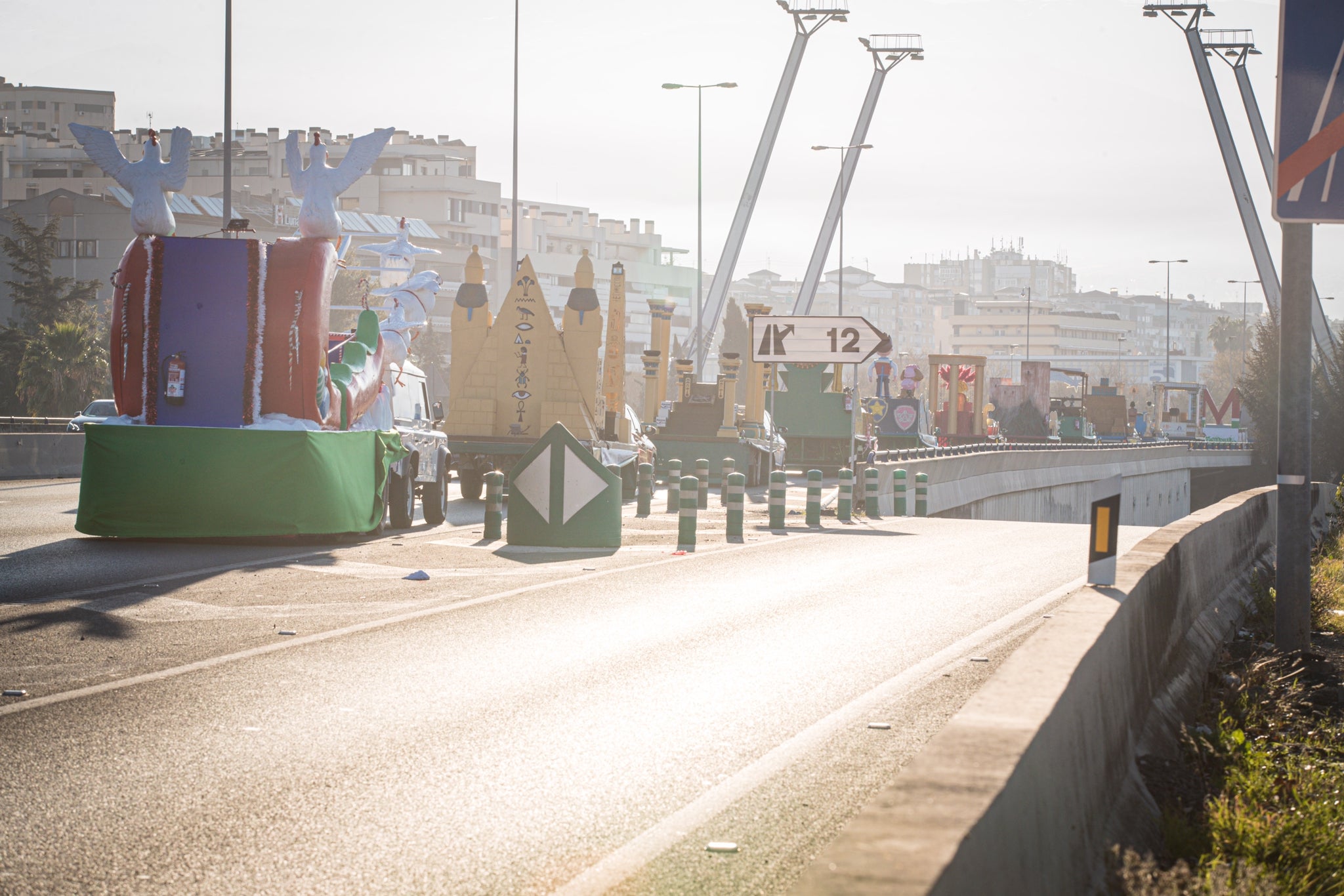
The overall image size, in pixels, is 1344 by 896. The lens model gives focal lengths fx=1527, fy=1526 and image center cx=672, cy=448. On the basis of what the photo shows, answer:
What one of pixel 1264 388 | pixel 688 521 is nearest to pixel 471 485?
pixel 688 521

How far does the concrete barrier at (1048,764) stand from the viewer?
120 inches

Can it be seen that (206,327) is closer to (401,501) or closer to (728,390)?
(401,501)

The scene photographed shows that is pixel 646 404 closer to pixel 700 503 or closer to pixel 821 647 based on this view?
pixel 700 503

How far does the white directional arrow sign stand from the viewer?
24203 millimetres

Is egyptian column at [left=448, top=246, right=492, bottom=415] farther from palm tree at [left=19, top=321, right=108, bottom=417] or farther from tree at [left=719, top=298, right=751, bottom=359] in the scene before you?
tree at [left=719, top=298, right=751, bottom=359]

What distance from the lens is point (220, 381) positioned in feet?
52.4

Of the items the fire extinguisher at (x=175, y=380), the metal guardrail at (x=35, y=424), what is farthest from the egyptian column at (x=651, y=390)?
the fire extinguisher at (x=175, y=380)

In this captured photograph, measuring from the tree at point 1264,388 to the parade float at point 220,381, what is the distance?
40240 mm

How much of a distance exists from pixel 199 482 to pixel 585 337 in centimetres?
1338

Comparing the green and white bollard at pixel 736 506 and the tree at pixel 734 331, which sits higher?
the tree at pixel 734 331

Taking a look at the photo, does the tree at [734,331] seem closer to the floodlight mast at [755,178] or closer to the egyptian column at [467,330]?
the floodlight mast at [755,178]

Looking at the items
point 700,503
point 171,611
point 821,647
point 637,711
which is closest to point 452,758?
point 637,711

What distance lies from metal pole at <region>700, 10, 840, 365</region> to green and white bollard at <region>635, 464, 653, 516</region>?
31.8 metres

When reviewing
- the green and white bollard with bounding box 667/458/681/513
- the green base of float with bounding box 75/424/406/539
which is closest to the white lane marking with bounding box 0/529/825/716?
the green base of float with bounding box 75/424/406/539
